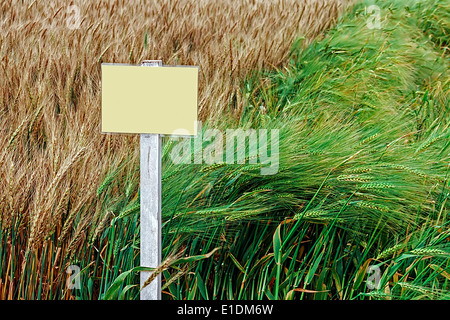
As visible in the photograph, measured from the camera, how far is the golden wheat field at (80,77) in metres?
1.05

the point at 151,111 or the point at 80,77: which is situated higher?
the point at 80,77

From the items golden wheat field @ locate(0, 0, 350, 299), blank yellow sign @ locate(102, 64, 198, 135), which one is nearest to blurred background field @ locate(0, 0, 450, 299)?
golden wheat field @ locate(0, 0, 350, 299)

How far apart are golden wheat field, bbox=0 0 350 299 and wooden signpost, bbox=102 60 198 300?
0.31ft

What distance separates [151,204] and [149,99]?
18 cm

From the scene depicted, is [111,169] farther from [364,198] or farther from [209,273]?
[364,198]

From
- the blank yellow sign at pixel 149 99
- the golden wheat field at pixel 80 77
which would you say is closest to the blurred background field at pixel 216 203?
the golden wheat field at pixel 80 77

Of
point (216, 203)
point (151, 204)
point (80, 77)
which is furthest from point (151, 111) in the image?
point (80, 77)

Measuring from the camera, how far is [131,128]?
3.22ft

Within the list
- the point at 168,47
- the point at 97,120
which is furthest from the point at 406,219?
the point at 168,47

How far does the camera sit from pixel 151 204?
0.99 m

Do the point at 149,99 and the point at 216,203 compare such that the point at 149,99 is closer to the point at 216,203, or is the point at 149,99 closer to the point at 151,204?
the point at 151,204

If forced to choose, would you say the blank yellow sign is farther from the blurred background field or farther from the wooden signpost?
the blurred background field

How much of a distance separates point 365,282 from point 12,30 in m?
1.26

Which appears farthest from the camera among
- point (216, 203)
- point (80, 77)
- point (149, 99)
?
point (80, 77)
